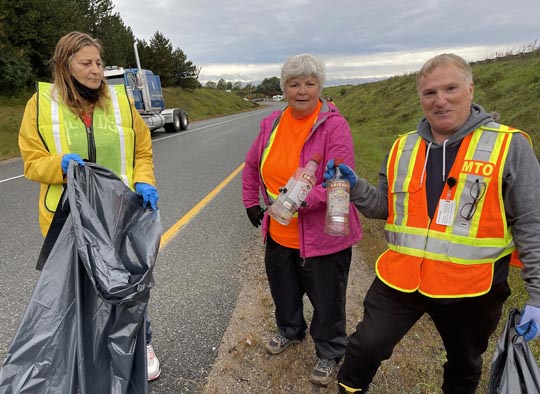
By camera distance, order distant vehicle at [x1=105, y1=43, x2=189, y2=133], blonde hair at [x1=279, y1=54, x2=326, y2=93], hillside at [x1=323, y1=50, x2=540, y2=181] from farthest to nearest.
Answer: distant vehicle at [x1=105, y1=43, x2=189, y2=133]
hillside at [x1=323, y1=50, x2=540, y2=181]
blonde hair at [x1=279, y1=54, x2=326, y2=93]

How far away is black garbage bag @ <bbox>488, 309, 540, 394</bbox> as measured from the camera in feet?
5.08

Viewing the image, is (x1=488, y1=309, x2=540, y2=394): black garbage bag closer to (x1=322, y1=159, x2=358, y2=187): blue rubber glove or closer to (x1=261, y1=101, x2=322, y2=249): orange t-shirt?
Answer: (x1=322, y1=159, x2=358, y2=187): blue rubber glove

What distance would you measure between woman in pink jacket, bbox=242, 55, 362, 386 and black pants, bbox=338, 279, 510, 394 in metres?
0.44

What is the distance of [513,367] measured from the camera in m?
1.59

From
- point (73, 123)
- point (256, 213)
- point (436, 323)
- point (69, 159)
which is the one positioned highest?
point (73, 123)

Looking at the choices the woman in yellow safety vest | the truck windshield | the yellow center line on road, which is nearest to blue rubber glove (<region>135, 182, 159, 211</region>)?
the woman in yellow safety vest

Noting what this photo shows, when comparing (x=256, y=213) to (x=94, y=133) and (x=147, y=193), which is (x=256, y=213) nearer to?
(x=147, y=193)

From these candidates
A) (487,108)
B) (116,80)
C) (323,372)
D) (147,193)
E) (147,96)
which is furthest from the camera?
(147,96)

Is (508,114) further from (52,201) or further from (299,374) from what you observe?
Answer: (52,201)

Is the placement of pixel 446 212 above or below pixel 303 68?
below

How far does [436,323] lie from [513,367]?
1.41ft

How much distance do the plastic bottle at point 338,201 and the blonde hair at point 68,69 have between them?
4.60ft

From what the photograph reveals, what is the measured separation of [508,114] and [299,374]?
9.77 metres

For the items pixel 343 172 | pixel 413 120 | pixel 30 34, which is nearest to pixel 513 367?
pixel 343 172
